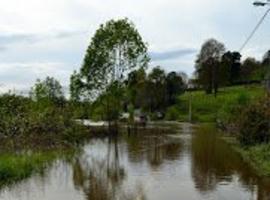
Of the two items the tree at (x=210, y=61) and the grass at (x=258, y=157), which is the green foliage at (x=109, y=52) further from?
the tree at (x=210, y=61)

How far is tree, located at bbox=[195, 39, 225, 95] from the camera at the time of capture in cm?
9581

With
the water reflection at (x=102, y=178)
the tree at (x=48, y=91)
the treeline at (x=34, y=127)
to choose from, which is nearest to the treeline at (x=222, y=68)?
the tree at (x=48, y=91)

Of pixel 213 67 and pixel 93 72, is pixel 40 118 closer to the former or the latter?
pixel 93 72

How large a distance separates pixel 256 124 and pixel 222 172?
9.39m

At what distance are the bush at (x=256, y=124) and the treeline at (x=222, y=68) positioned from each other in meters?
57.9

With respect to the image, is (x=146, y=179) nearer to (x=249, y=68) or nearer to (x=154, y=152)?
(x=154, y=152)

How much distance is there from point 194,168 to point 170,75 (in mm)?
78758

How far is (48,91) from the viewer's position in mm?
64000

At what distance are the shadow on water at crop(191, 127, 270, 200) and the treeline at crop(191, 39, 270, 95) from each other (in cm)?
6087

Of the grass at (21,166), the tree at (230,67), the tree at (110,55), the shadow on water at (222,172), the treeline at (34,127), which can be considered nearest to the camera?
the shadow on water at (222,172)

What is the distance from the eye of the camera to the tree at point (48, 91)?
60344 mm

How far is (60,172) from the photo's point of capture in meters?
23.5

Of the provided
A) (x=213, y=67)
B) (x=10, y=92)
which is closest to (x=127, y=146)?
(x=10, y=92)

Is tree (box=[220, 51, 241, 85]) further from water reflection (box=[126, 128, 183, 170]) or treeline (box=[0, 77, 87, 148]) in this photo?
treeline (box=[0, 77, 87, 148])
